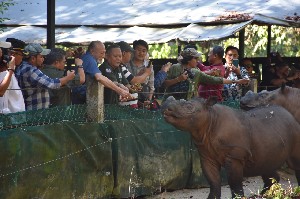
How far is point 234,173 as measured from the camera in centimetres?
965

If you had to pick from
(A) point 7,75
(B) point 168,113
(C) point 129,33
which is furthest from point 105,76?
(C) point 129,33

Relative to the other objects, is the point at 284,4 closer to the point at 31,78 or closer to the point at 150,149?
the point at 150,149

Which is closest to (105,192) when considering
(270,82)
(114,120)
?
(114,120)

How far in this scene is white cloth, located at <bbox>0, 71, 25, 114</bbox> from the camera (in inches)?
345

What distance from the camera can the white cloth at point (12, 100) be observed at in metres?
8.77

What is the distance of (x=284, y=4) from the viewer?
50.4ft

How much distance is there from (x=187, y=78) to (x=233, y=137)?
83.3 inches

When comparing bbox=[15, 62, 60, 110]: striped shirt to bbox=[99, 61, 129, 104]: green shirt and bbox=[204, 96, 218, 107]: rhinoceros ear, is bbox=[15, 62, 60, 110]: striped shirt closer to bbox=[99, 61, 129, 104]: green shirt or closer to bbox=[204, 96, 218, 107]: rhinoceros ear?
bbox=[99, 61, 129, 104]: green shirt

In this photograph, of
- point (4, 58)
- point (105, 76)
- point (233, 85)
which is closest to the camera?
point (4, 58)

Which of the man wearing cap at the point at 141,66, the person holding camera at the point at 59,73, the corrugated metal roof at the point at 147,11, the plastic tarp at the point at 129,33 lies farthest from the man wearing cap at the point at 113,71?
the corrugated metal roof at the point at 147,11

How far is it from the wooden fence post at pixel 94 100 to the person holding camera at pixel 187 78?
1766 mm

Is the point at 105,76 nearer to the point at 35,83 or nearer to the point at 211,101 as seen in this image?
the point at 35,83

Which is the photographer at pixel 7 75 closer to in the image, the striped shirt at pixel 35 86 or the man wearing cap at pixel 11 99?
the man wearing cap at pixel 11 99

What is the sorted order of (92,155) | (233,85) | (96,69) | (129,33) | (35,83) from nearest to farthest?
(35,83)
(92,155)
(96,69)
(233,85)
(129,33)
